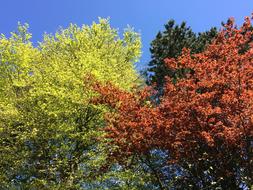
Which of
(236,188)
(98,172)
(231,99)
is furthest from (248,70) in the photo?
(98,172)

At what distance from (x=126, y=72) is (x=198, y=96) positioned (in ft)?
37.0

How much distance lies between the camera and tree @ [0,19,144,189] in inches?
A: 786

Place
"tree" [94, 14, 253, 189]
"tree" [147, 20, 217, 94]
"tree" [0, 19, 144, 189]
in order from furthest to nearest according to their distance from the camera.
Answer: "tree" [147, 20, 217, 94] < "tree" [0, 19, 144, 189] < "tree" [94, 14, 253, 189]

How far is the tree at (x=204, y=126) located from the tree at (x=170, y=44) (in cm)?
1283

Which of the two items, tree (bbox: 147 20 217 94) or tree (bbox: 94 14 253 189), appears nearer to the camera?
tree (bbox: 94 14 253 189)

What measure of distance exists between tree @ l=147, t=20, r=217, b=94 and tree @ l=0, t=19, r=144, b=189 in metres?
6.24

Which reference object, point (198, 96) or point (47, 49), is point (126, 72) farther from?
point (198, 96)

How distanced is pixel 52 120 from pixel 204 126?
979cm

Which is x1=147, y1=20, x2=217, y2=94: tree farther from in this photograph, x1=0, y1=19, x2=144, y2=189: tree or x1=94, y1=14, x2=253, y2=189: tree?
x1=94, y1=14, x2=253, y2=189: tree

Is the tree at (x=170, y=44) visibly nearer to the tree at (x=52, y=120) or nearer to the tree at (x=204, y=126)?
the tree at (x=52, y=120)

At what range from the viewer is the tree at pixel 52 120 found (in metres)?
20.0

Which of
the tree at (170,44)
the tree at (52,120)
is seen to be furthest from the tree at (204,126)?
the tree at (170,44)

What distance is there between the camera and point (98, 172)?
1906cm

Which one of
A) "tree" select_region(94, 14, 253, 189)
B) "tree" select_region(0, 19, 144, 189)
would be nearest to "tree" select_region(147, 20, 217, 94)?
"tree" select_region(0, 19, 144, 189)
